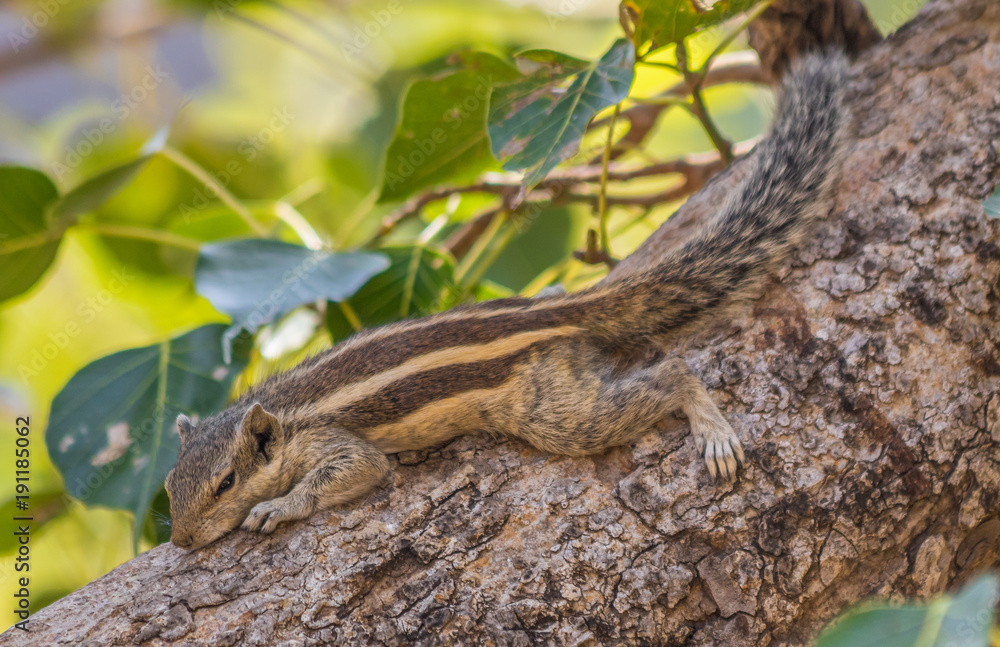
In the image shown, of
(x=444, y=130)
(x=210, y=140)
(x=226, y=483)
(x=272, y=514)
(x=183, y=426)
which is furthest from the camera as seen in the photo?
(x=210, y=140)

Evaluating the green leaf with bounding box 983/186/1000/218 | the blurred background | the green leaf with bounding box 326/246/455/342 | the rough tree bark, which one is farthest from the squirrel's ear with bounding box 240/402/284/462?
the green leaf with bounding box 983/186/1000/218

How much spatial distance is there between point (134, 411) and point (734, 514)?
166 cm

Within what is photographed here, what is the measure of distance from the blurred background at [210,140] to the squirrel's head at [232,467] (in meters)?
0.73

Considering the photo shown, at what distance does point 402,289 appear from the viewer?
2.45m

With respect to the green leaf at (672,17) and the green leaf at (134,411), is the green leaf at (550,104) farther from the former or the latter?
the green leaf at (134,411)

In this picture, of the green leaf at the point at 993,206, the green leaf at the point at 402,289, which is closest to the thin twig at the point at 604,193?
the green leaf at the point at 402,289

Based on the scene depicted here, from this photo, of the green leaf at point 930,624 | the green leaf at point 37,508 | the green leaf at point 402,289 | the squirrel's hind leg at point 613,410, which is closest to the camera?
the green leaf at point 930,624

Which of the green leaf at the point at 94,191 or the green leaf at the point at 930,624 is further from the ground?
the green leaf at the point at 94,191

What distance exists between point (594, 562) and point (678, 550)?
0.17 metres

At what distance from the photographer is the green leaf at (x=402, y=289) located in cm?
244

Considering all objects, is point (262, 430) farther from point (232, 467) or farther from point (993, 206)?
point (993, 206)

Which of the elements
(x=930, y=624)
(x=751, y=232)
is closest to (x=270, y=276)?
(x=751, y=232)

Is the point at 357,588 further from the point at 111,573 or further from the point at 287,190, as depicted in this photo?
the point at 287,190

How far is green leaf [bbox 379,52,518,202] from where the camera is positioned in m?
2.29
